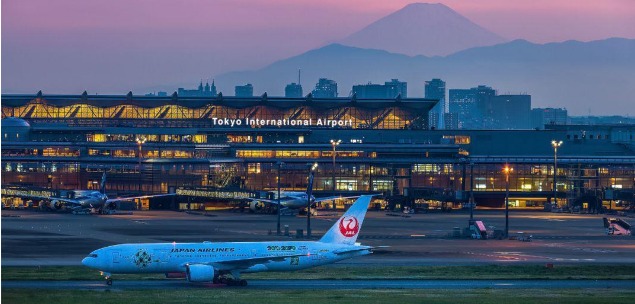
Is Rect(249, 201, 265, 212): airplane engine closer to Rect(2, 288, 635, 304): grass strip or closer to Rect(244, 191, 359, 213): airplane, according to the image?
Rect(244, 191, 359, 213): airplane

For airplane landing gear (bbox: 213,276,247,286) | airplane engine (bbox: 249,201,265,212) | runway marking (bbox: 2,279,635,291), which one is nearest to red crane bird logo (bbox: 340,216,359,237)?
runway marking (bbox: 2,279,635,291)

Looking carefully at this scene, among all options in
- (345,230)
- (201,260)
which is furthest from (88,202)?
(201,260)

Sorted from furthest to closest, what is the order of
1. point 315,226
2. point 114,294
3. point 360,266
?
point 315,226, point 360,266, point 114,294

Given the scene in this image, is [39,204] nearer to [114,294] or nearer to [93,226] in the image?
[93,226]

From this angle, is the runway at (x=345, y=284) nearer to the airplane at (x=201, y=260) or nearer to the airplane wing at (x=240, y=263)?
the airplane at (x=201, y=260)

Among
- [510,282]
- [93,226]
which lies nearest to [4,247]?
[93,226]

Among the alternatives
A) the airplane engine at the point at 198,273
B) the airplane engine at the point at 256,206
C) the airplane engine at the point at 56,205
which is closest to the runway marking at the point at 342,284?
the airplane engine at the point at 198,273

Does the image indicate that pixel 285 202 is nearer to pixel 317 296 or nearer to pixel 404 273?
pixel 404 273
